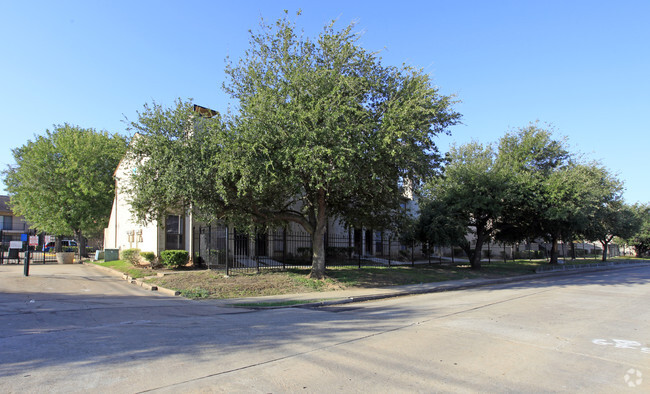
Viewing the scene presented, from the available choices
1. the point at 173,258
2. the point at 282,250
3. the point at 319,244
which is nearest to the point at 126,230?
the point at 173,258

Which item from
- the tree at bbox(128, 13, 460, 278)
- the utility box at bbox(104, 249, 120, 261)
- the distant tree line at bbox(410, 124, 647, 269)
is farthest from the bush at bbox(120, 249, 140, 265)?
the distant tree line at bbox(410, 124, 647, 269)

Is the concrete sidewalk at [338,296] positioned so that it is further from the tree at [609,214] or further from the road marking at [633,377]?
the tree at [609,214]

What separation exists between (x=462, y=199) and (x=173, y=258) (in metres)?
16.0

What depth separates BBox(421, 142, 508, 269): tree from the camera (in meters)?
22.0

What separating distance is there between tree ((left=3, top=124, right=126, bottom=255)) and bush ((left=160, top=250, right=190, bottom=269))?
1451 centimetres

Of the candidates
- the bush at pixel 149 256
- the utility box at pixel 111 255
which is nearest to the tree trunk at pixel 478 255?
the bush at pixel 149 256

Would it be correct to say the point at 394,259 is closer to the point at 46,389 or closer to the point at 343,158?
the point at 343,158

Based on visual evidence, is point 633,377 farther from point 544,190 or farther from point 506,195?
point 544,190

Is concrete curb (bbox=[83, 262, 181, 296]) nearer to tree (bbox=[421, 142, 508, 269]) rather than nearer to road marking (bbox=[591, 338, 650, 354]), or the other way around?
road marking (bbox=[591, 338, 650, 354])

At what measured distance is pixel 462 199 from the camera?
74.3 ft

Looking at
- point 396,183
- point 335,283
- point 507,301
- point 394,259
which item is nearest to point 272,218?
point 335,283

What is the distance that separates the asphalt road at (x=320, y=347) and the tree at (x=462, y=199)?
10.6 m

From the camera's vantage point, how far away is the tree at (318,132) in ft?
42.1

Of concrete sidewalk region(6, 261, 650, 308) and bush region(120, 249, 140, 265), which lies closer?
concrete sidewalk region(6, 261, 650, 308)
